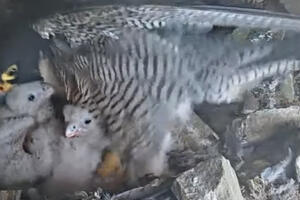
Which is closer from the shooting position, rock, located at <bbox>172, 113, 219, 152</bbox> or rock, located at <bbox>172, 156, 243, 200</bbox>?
rock, located at <bbox>172, 156, 243, 200</bbox>

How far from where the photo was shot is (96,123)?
148 centimetres

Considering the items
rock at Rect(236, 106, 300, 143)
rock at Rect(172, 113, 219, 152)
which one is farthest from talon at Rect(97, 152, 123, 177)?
rock at Rect(236, 106, 300, 143)

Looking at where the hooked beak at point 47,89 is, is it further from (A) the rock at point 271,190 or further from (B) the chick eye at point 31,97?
(A) the rock at point 271,190

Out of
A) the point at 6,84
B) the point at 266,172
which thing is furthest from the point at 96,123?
the point at 266,172

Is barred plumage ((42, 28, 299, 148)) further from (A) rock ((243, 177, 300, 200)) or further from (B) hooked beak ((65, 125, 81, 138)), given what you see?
(A) rock ((243, 177, 300, 200))

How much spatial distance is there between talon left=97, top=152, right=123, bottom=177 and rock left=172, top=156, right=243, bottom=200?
150mm

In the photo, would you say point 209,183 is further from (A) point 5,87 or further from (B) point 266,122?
(A) point 5,87

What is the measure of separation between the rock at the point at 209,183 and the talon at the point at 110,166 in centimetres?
15

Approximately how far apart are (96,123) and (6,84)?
0.22 meters

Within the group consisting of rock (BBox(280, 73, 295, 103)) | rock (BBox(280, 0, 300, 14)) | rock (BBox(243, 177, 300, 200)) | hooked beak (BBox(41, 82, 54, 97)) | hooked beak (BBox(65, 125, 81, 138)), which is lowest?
rock (BBox(243, 177, 300, 200))

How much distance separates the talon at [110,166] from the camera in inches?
57.7

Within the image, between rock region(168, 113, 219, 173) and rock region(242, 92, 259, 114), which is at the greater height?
rock region(242, 92, 259, 114)

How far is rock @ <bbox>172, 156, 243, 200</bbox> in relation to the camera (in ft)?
4.36

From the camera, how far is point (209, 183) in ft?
4.39
